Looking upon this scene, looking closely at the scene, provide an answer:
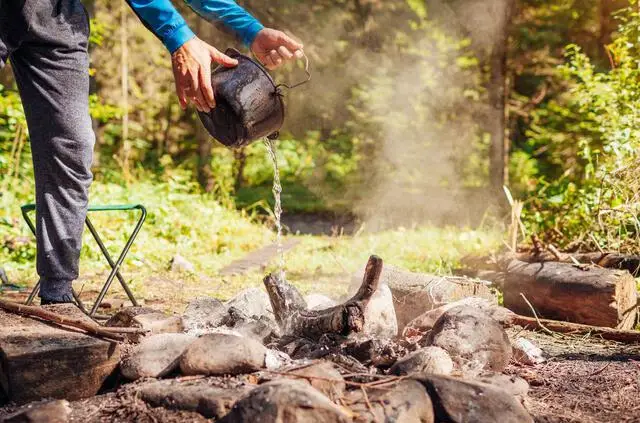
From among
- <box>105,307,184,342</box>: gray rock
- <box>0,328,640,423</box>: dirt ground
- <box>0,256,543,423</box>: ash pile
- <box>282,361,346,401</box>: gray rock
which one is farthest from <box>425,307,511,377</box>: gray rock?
<box>105,307,184,342</box>: gray rock

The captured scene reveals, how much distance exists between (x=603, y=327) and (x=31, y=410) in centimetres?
293

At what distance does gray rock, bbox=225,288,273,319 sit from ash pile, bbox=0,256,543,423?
0.22 meters

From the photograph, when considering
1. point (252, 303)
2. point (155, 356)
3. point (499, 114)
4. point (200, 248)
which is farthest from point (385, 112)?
point (155, 356)

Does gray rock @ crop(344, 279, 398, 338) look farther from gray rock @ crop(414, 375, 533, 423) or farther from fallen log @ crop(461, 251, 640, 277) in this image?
fallen log @ crop(461, 251, 640, 277)

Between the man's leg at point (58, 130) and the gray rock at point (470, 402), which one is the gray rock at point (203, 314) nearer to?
the man's leg at point (58, 130)

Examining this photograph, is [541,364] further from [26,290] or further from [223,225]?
[223,225]

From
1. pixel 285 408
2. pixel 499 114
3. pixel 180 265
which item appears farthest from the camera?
pixel 499 114

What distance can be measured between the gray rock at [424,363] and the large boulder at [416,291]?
3.28 ft

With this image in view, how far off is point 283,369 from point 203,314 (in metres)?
0.85

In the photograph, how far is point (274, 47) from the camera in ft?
9.77

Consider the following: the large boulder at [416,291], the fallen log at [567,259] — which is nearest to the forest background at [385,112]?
the fallen log at [567,259]

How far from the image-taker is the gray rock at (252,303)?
3.20m

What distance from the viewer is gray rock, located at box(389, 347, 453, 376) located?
2.38 metres

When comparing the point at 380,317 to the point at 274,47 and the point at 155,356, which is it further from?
the point at 274,47
